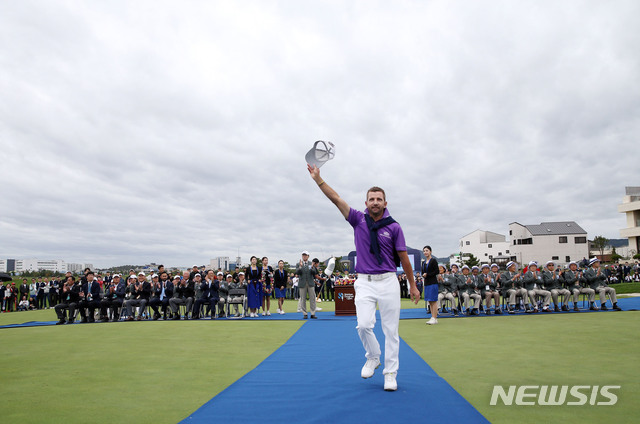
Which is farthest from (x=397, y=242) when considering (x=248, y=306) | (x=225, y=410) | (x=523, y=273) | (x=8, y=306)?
(x=8, y=306)

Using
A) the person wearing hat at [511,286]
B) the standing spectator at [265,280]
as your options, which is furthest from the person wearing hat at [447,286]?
the standing spectator at [265,280]

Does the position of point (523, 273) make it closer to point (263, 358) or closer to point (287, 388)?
point (263, 358)

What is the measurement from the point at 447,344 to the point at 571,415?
4.16 m

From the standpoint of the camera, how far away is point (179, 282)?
15461 millimetres

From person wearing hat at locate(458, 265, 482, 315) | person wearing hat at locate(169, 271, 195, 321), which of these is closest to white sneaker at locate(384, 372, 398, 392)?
person wearing hat at locate(458, 265, 482, 315)

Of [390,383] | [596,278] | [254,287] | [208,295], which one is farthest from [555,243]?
[390,383]

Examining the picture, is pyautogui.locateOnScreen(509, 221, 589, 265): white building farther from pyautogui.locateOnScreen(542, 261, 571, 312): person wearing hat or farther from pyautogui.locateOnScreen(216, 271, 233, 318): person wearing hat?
pyautogui.locateOnScreen(216, 271, 233, 318): person wearing hat

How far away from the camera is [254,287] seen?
1497 cm

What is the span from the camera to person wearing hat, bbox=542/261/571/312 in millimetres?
13969

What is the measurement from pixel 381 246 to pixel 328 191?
887 mm

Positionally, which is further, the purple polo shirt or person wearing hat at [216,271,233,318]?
person wearing hat at [216,271,233,318]

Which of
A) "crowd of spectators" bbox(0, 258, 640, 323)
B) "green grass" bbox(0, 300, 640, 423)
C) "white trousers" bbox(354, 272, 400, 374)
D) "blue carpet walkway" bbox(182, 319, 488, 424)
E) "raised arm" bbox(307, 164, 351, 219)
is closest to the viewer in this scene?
"blue carpet walkway" bbox(182, 319, 488, 424)

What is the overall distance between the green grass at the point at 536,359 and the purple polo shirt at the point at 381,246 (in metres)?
1.55

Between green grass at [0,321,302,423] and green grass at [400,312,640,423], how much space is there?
2858mm
